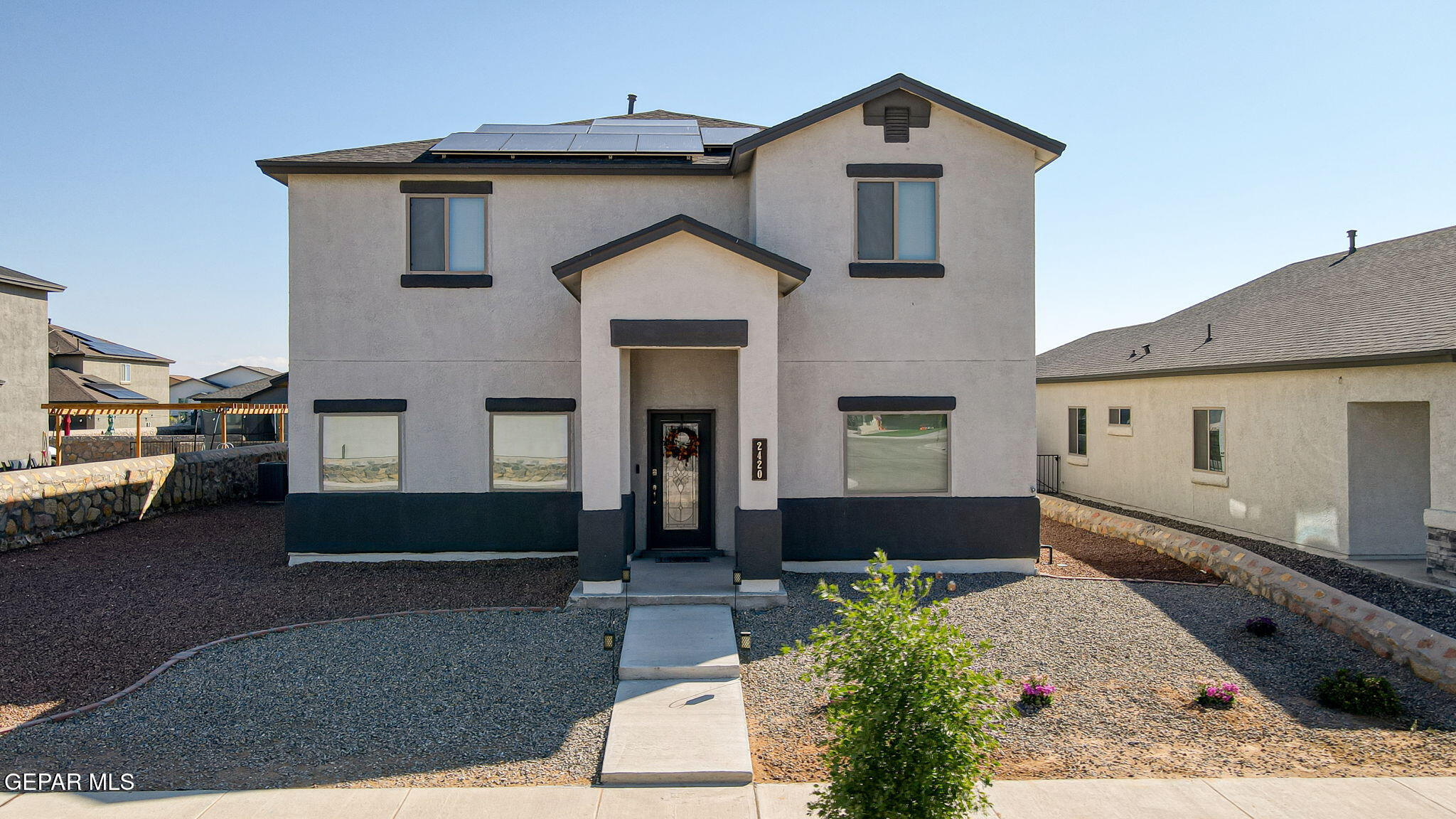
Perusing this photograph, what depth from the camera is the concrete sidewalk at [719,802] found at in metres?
5.16

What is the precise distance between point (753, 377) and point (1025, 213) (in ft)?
16.6

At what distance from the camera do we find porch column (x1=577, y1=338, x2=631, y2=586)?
9.81m

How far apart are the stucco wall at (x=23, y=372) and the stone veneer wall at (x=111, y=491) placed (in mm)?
12907

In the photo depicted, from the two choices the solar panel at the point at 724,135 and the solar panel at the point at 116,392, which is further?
the solar panel at the point at 116,392

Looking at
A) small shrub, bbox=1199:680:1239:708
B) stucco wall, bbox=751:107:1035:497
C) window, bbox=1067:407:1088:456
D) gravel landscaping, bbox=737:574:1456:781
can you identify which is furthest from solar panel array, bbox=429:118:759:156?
window, bbox=1067:407:1088:456

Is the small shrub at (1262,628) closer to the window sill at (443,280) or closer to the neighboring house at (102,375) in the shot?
the window sill at (443,280)

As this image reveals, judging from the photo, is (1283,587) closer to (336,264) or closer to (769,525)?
(769,525)

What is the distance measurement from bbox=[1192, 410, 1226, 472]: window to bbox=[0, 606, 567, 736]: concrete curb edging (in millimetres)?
12132

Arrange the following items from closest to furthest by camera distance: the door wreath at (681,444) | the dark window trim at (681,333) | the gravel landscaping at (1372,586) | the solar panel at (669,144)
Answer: the gravel landscaping at (1372,586), the dark window trim at (681,333), the door wreath at (681,444), the solar panel at (669,144)

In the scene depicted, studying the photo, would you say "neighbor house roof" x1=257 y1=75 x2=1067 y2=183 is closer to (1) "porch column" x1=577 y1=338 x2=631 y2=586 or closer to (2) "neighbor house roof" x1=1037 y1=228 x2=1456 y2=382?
(1) "porch column" x1=577 y1=338 x2=631 y2=586

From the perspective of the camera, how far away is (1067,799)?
5375 mm

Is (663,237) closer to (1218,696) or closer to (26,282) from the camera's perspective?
(1218,696)

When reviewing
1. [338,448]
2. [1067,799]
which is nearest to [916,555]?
[1067,799]

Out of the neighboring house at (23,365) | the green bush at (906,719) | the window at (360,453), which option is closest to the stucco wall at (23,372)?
the neighboring house at (23,365)
